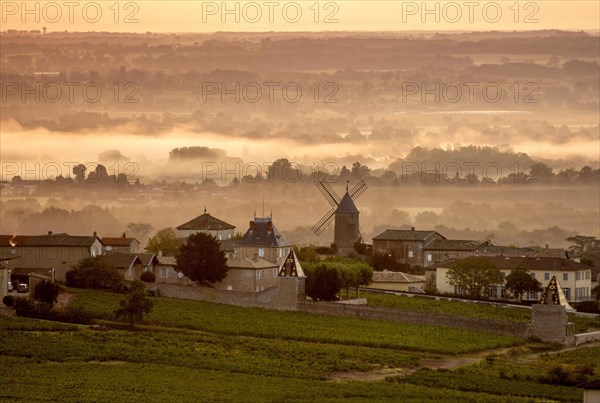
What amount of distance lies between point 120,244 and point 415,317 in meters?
32.3

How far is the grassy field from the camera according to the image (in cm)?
10088

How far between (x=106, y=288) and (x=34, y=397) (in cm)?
3461

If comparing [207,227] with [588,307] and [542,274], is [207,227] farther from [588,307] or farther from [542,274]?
[588,307]

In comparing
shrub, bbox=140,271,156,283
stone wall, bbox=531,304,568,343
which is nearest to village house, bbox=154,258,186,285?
shrub, bbox=140,271,156,283

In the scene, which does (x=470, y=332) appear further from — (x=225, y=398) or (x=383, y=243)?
(x=383, y=243)

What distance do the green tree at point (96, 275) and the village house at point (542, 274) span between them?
23612 mm

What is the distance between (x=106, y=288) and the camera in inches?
4171

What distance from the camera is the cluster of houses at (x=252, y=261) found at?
11019cm

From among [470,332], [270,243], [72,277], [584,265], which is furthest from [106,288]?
[584,265]

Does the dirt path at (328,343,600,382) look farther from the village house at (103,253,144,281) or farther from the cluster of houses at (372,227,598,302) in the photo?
the village house at (103,253,144,281)

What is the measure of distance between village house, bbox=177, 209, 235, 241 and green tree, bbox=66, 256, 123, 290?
28.7m

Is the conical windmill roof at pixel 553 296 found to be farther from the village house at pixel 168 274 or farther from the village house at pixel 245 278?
the village house at pixel 168 274

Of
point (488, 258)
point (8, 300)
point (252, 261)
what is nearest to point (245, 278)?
point (252, 261)

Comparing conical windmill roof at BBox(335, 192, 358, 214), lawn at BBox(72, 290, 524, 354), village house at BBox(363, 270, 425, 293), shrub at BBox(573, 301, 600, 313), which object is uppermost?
conical windmill roof at BBox(335, 192, 358, 214)
